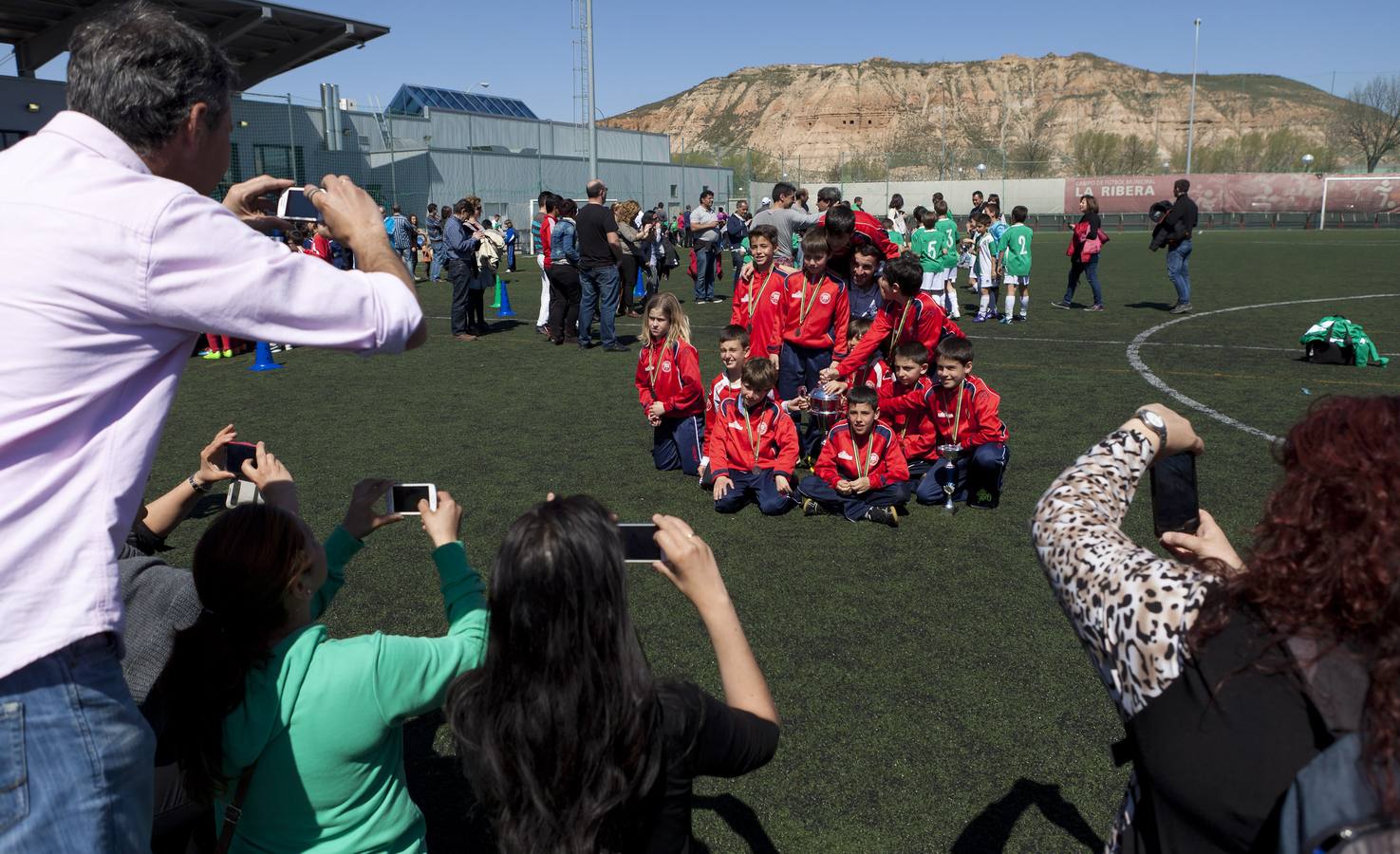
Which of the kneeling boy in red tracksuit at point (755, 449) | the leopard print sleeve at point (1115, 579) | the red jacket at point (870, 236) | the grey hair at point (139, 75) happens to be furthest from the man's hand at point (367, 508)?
the red jacket at point (870, 236)

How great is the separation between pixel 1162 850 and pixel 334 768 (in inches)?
63.8

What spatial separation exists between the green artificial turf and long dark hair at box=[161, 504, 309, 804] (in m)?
1.37

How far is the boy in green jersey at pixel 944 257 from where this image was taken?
1477 cm

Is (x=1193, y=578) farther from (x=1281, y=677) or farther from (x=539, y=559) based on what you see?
(x=539, y=559)

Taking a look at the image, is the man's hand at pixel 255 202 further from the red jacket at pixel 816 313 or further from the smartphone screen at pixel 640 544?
the red jacket at pixel 816 313

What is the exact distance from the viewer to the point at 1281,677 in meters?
1.23

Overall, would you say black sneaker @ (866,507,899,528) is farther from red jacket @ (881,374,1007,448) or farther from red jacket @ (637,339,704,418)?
red jacket @ (637,339,704,418)

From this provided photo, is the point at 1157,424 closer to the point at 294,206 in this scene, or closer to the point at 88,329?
the point at 88,329

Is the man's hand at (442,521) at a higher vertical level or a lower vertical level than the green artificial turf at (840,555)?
higher

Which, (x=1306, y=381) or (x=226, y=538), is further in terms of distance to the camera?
(x=1306, y=381)

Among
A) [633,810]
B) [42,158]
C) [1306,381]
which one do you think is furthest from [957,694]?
[1306,381]

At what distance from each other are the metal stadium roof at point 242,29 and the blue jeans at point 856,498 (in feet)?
65.7

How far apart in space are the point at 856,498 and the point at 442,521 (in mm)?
4333

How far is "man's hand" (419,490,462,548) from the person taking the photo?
2312 mm
